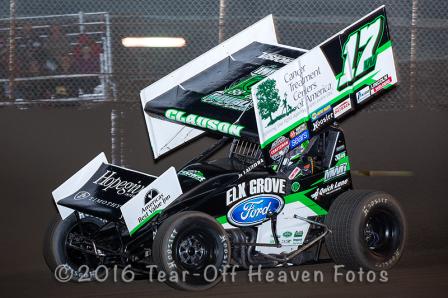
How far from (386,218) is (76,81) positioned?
3635mm

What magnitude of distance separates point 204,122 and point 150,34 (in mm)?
2364

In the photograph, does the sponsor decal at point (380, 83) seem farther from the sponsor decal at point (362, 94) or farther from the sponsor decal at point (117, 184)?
the sponsor decal at point (117, 184)

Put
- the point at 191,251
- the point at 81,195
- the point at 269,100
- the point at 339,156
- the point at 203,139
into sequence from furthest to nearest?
1. the point at 203,139
2. the point at 339,156
3. the point at 81,195
4. the point at 269,100
5. the point at 191,251

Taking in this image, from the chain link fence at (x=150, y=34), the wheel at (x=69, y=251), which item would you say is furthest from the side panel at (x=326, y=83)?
the wheel at (x=69, y=251)

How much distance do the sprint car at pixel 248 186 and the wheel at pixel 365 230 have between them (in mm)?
10

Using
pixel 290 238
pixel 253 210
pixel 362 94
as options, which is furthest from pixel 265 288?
pixel 362 94

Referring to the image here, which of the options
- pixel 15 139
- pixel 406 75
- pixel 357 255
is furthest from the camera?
pixel 406 75

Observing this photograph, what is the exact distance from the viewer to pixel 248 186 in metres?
6.87

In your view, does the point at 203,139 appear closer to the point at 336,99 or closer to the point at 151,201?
the point at 336,99

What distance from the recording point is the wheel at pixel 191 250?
6.34 m

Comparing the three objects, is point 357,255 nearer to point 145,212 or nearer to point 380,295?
point 380,295

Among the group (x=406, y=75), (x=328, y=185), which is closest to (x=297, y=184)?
(x=328, y=185)

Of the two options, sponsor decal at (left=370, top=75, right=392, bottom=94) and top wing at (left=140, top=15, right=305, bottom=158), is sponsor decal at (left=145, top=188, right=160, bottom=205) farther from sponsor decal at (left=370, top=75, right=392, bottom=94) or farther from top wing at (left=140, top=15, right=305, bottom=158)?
sponsor decal at (left=370, top=75, right=392, bottom=94)

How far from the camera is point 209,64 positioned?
7.71m
